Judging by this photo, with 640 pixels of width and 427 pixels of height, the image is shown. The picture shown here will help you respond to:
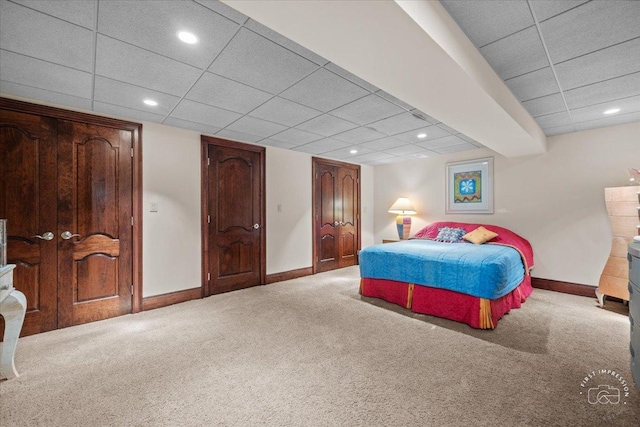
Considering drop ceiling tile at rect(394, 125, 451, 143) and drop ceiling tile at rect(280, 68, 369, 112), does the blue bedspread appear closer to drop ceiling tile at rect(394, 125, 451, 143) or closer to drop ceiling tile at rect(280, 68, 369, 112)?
drop ceiling tile at rect(394, 125, 451, 143)

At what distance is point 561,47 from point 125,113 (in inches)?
159

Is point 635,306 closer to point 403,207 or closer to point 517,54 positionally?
point 517,54

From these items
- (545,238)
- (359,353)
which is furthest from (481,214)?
(359,353)

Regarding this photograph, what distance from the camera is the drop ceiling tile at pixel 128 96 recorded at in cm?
242

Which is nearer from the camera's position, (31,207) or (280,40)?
(280,40)

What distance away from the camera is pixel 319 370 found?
6.76ft

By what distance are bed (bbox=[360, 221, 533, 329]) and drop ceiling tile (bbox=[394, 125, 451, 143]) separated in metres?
1.61

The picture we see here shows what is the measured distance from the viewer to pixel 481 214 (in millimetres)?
4844

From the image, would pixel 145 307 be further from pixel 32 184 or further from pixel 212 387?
pixel 212 387

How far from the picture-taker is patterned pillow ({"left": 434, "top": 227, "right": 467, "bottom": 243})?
4492mm

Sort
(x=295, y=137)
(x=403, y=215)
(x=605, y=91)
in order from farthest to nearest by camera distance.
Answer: (x=403, y=215) < (x=295, y=137) < (x=605, y=91)

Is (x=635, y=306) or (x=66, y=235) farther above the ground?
(x=66, y=235)

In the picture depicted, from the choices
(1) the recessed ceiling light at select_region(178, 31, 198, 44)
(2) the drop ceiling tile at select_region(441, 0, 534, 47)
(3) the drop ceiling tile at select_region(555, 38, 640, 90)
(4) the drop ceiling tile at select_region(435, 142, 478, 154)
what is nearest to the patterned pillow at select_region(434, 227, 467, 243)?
(4) the drop ceiling tile at select_region(435, 142, 478, 154)

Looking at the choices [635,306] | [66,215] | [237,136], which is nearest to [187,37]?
[237,136]
